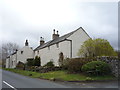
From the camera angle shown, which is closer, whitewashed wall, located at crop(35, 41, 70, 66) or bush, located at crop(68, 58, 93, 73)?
bush, located at crop(68, 58, 93, 73)

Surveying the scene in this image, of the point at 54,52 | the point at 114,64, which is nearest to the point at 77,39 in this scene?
the point at 54,52

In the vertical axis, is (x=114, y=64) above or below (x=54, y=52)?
below

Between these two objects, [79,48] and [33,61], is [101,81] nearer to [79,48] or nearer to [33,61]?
[79,48]

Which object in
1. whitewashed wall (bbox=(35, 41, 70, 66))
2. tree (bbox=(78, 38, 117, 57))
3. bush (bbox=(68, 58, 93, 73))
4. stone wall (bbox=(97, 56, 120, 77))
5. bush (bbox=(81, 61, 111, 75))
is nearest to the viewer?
bush (bbox=(81, 61, 111, 75))

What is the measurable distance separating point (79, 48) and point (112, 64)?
44.8ft

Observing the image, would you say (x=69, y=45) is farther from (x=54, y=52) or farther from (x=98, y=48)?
(x=98, y=48)

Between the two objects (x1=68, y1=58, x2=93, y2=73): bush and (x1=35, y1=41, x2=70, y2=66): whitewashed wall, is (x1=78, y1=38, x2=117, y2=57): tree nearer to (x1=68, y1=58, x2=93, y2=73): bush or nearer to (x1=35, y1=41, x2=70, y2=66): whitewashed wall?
(x1=35, y1=41, x2=70, y2=66): whitewashed wall

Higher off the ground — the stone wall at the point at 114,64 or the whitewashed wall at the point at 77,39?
the whitewashed wall at the point at 77,39

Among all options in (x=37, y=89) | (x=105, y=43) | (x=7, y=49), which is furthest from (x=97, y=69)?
(x=7, y=49)

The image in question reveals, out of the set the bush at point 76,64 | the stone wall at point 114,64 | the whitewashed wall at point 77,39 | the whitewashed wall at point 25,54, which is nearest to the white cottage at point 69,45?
the whitewashed wall at point 77,39

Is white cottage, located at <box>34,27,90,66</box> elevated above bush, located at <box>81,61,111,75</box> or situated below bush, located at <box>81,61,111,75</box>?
above

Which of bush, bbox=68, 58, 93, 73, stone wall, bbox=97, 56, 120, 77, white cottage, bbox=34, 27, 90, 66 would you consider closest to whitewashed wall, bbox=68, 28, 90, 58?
white cottage, bbox=34, 27, 90, 66

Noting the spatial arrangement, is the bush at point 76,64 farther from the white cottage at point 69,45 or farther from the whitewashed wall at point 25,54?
the whitewashed wall at point 25,54

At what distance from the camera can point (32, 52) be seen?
2042 inches
